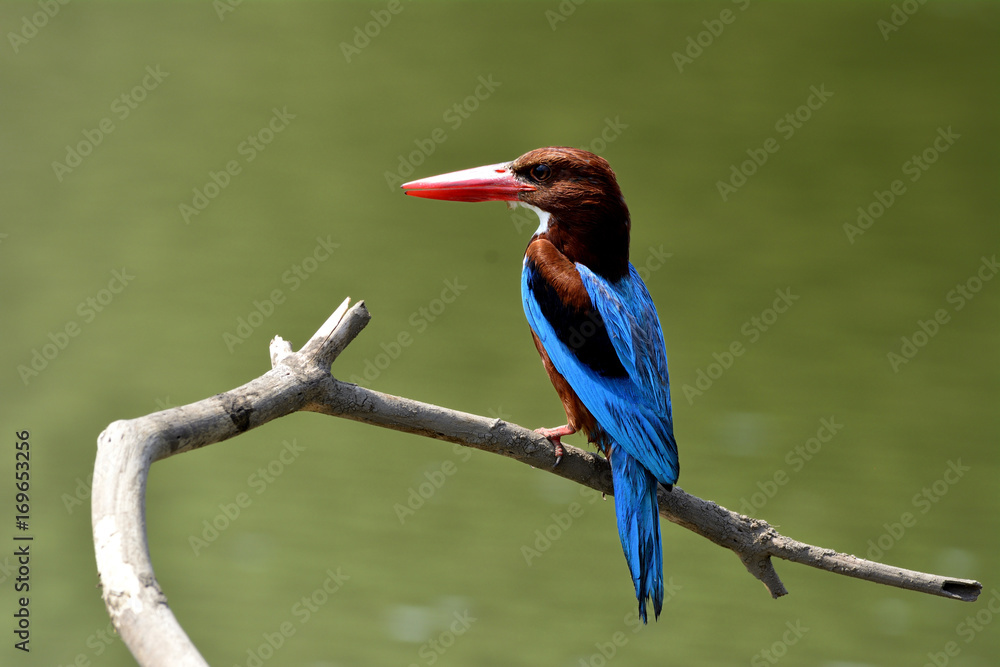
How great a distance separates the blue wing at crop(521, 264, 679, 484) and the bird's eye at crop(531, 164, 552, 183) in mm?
166

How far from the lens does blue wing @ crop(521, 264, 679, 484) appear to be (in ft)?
4.72

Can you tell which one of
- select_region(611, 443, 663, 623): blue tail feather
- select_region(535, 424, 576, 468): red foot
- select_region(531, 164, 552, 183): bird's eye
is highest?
select_region(531, 164, 552, 183): bird's eye

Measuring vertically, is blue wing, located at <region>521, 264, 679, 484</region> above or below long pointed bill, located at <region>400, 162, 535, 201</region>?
below

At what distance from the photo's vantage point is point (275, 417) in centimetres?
121

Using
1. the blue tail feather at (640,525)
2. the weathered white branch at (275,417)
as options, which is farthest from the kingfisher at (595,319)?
the weathered white branch at (275,417)

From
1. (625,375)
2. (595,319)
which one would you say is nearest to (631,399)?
(625,375)

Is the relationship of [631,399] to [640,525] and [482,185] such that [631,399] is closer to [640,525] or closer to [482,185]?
[640,525]

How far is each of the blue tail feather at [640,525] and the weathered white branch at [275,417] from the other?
9 centimetres

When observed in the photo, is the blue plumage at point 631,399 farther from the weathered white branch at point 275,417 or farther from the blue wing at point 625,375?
the weathered white branch at point 275,417

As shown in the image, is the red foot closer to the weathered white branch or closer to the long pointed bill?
the weathered white branch

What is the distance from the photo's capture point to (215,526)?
9.67 ft

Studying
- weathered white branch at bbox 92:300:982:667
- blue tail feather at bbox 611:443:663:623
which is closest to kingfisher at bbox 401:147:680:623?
blue tail feather at bbox 611:443:663:623

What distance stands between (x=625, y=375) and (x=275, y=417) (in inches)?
23.8

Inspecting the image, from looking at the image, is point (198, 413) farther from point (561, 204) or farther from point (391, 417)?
point (561, 204)
